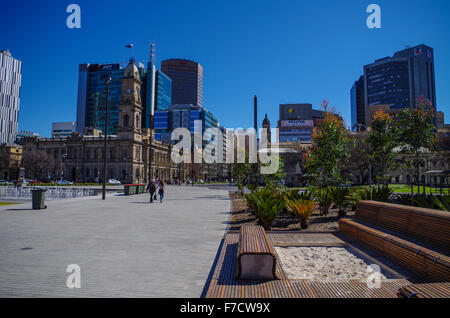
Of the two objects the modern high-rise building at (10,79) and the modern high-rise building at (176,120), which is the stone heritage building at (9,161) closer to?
the modern high-rise building at (10,79)

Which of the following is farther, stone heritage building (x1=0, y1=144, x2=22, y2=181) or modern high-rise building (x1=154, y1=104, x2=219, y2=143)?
modern high-rise building (x1=154, y1=104, x2=219, y2=143)

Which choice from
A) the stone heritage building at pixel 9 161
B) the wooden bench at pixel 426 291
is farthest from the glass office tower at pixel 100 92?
the wooden bench at pixel 426 291

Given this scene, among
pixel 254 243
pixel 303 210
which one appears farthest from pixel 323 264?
pixel 303 210

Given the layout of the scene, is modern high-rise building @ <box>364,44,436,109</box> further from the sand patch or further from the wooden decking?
the wooden decking

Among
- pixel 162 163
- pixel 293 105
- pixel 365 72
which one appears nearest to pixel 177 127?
pixel 162 163

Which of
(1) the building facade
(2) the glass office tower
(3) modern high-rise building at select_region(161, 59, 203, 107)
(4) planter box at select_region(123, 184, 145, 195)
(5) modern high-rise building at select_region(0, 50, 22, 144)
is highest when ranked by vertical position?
(3) modern high-rise building at select_region(161, 59, 203, 107)

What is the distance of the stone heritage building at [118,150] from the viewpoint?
7431 cm

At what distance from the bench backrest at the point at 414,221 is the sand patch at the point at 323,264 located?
38.2 inches

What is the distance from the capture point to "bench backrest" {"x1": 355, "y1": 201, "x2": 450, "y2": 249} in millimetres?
4070

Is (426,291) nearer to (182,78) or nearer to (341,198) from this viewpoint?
(341,198)

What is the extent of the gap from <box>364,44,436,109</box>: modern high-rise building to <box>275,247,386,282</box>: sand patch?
17150 cm

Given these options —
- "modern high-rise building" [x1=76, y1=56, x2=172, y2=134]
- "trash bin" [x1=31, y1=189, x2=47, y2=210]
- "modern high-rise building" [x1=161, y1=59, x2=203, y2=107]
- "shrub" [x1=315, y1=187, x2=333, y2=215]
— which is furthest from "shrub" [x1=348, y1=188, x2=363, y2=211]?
"modern high-rise building" [x1=161, y1=59, x2=203, y2=107]

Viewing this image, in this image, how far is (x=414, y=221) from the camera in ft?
15.9

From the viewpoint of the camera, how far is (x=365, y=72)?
163 metres
